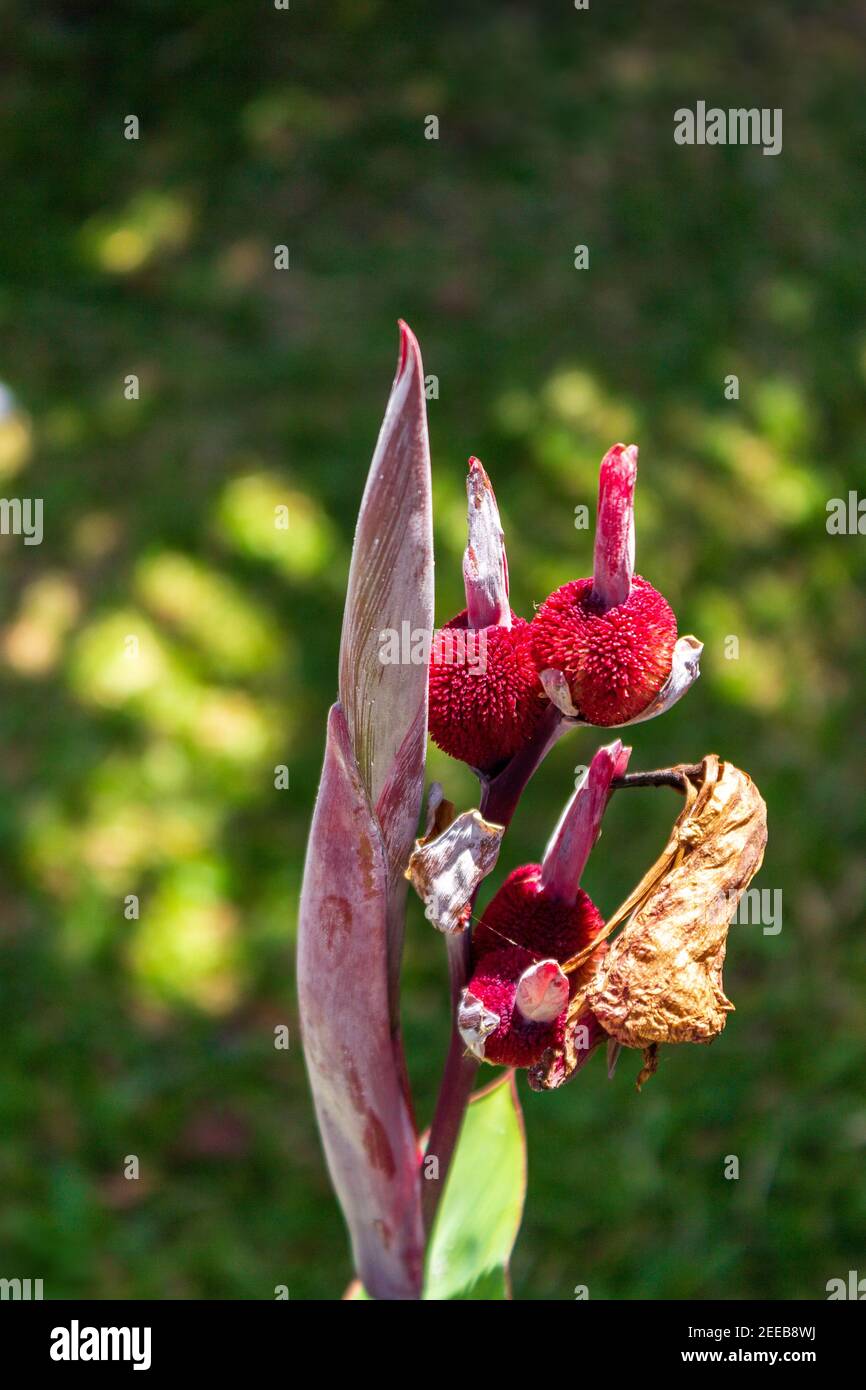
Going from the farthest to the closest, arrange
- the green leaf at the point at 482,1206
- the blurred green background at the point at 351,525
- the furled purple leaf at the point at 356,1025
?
the blurred green background at the point at 351,525 → the green leaf at the point at 482,1206 → the furled purple leaf at the point at 356,1025

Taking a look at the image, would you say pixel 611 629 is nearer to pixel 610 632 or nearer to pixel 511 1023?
pixel 610 632

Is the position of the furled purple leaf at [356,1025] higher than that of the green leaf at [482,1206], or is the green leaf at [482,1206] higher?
the furled purple leaf at [356,1025]

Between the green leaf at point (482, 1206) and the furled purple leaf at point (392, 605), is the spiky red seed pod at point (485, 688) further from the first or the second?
the green leaf at point (482, 1206)

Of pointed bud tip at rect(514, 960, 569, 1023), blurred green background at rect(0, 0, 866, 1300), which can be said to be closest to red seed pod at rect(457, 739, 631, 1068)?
pointed bud tip at rect(514, 960, 569, 1023)

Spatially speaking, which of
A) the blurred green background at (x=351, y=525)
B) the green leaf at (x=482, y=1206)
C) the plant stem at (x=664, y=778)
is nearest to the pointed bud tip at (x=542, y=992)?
the plant stem at (x=664, y=778)

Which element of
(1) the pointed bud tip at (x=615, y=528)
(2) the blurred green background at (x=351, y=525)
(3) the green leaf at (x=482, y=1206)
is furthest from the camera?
(2) the blurred green background at (x=351, y=525)

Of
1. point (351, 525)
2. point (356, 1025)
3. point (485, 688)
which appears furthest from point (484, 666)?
point (351, 525)

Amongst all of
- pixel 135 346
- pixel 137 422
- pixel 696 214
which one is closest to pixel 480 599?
pixel 137 422
